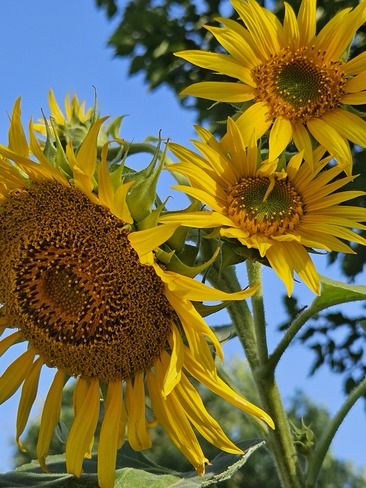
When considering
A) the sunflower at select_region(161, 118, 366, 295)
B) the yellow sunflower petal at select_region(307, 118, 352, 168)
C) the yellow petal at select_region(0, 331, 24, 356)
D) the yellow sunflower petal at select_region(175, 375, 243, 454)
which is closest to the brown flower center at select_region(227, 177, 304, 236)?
the sunflower at select_region(161, 118, 366, 295)

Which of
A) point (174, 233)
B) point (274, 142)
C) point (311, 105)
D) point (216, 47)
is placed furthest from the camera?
point (216, 47)

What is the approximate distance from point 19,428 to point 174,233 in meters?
0.61

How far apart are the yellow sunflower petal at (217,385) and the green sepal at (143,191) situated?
0.27m

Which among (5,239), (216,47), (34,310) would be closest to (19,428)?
(34,310)

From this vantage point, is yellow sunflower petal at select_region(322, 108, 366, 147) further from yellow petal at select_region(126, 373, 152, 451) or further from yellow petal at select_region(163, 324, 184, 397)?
yellow petal at select_region(126, 373, 152, 451)

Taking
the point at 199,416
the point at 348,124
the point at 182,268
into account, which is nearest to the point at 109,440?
the point at 199,416

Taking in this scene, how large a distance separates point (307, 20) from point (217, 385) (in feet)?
2.64

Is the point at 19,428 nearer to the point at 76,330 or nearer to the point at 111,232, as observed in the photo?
the point at 76,330

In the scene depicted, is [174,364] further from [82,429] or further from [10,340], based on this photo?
[10,340]

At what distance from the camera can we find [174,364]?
164 cm

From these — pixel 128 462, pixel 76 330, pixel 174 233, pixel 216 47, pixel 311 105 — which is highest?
pixel 216 47

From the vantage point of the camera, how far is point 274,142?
177 centimetres

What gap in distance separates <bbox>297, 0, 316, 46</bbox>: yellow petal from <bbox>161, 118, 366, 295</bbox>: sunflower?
0.97ft

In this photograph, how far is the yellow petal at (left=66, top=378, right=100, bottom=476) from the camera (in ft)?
6.01
